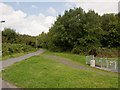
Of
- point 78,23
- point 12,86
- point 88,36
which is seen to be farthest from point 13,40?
point 12,86

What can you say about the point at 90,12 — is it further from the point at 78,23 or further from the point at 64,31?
the point at 64,31

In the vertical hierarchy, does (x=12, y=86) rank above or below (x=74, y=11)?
below

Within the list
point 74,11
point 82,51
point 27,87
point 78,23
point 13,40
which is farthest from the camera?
point 13,40

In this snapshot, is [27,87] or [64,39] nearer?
[27,87]

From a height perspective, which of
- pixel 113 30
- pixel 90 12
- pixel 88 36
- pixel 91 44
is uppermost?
pixel 90 12

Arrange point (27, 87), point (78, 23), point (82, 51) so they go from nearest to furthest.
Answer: point (27, 87)
point (82, 51)
point (78, 23)

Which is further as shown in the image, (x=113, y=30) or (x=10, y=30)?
(x=10, y=30)

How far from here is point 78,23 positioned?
20828mm

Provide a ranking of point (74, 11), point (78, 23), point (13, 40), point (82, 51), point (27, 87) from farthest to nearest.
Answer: point (13, 40)
point (74, 11)
point (78, 23)
point (82, 51)
point (27, 87)

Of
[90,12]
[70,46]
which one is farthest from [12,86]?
[90,12]

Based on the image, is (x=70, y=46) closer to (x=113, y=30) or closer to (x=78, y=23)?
(x=78, y=23)

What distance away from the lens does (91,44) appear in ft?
66.8

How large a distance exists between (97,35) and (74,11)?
309 inches

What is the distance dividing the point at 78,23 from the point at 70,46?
5745 millimetres
